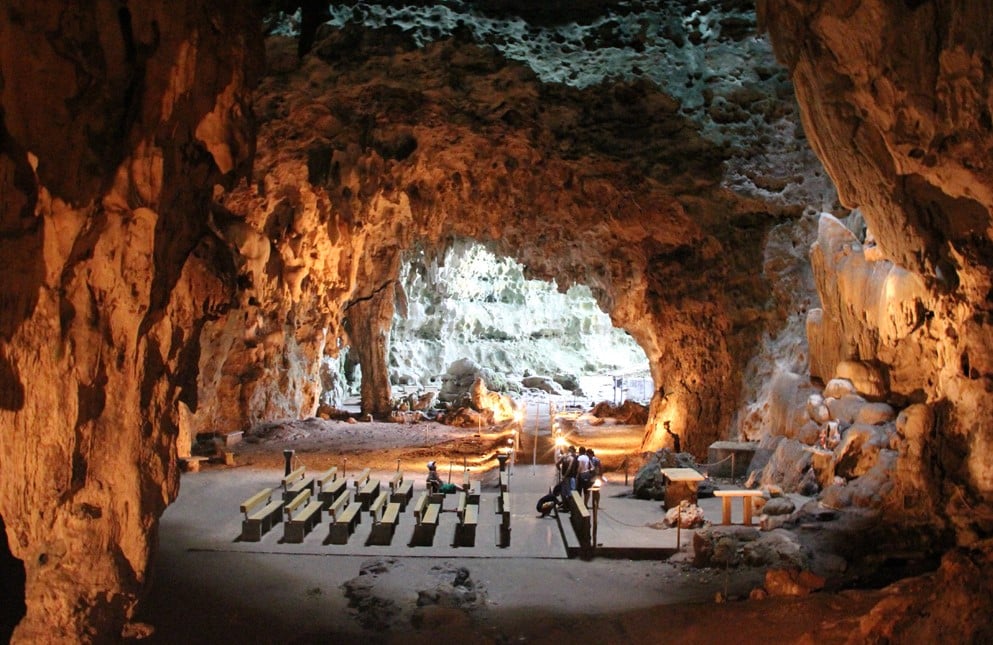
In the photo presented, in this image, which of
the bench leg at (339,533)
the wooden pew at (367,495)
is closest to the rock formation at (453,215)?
the bench leg at (339,533)

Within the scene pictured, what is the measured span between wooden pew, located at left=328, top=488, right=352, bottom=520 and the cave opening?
3.80 m

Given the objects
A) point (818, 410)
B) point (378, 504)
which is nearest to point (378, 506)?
point (378, 504)

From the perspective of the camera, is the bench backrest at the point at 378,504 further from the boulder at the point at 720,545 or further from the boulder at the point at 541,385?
the boulder at the point at 541,385

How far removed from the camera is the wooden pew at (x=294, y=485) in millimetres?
11109

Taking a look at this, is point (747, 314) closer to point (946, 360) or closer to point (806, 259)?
point (806, 259)

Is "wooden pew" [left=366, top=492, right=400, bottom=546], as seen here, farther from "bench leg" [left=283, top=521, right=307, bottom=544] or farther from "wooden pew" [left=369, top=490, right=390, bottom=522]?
"bench leg" [left=283, top=521, right=307, bottom=544]

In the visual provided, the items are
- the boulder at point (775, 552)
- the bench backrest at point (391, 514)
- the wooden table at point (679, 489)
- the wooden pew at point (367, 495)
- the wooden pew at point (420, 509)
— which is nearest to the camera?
the boulder at point (775, 552)

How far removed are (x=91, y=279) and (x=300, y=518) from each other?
494 centimetres

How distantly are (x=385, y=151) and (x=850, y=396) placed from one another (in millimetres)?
10261

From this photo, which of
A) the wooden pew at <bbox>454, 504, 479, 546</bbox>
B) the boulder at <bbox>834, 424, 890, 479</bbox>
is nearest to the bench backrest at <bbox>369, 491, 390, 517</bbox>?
the wooden pew at <bbox>454, 504, 479, 546</bbox>

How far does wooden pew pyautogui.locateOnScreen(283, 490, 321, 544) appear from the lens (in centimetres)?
919

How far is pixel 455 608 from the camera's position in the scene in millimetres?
7273

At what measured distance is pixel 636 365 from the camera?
147ft

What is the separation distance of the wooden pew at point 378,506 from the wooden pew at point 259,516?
1276mm
